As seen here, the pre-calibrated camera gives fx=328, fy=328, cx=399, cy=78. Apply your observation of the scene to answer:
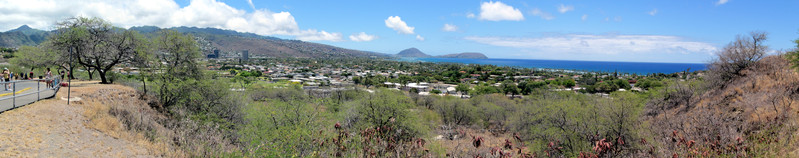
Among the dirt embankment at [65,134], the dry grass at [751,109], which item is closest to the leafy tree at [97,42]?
the dirt embankment at [65,134]

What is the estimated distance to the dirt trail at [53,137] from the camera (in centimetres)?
766

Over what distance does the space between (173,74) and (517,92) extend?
177ft

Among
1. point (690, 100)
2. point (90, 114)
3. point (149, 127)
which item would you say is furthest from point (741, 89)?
point (90, 114)

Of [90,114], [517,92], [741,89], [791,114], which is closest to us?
[791,114]

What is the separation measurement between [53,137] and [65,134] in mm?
625

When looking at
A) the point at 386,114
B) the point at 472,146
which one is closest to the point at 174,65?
the point at 386,114

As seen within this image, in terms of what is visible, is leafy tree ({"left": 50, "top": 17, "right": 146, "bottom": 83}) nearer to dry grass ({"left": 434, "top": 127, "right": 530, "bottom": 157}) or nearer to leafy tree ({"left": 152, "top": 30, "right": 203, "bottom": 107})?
leafy tree ({"left": 152, "top": 30, "right": 203, "bottom": 107})

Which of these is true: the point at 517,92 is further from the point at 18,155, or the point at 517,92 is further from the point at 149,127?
the point at 18,155

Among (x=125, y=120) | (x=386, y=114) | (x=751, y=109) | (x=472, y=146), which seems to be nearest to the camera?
(x=472, y=146)

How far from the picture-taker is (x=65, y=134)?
9477 millimetres

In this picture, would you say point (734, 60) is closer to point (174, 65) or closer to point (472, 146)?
point (472, 146)

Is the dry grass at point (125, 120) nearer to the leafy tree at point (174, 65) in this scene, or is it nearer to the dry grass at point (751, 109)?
the leafy tree at point (174, 65)

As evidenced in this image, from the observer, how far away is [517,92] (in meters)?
60.6

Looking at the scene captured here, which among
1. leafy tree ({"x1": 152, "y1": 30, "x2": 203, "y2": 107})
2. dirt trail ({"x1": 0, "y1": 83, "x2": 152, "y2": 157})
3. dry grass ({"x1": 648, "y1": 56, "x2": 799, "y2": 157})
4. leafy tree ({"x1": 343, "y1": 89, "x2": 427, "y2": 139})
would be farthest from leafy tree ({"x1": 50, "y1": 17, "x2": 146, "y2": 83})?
dry grass ({"x1": 648, "y1": 56, "x2": 799, "y2": 157})
